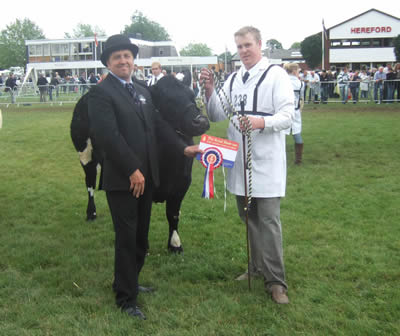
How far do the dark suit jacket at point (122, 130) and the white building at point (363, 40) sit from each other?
5231cm

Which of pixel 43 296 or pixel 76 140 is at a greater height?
pixel 76 140

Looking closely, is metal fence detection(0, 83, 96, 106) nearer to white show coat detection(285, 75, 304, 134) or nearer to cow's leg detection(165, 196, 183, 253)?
white show coat detection(285, 75, 304, 134)

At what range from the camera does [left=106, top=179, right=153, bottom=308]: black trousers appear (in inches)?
132

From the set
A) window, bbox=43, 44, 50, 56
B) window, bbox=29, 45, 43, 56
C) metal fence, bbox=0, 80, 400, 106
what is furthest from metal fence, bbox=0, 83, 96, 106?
window, bbox=29, 45, 43, 56

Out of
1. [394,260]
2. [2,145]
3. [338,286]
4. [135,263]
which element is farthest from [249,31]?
[2,145]

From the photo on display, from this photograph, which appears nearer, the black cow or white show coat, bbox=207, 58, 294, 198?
white show coat, bbox=207, 58, 294, 198

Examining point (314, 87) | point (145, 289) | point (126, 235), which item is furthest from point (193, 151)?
point (314, 87)

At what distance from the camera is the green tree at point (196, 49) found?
413ft

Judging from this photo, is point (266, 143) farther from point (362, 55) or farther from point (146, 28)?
point (146, 28)

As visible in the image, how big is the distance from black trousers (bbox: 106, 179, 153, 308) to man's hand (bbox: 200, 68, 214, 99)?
39.2 inches

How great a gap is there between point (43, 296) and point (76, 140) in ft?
7.87

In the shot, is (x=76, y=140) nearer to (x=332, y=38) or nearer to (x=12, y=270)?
(x=12, y=270)

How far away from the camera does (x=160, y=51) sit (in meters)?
75.6

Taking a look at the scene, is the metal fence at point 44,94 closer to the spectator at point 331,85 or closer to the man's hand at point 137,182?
the spectator at point 331,85
